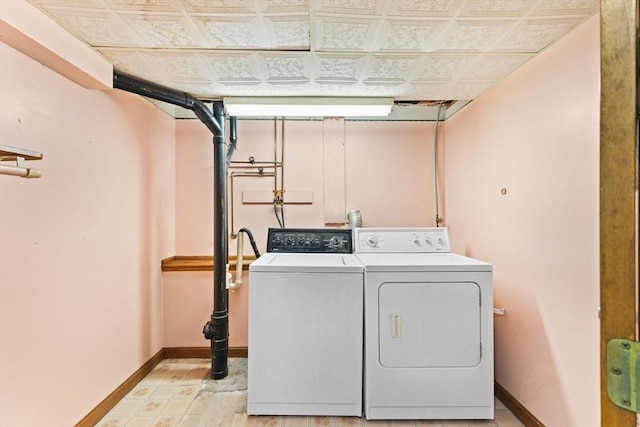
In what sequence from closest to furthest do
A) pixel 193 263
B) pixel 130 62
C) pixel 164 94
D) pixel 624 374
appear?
pixel 624 374 → pixel 130 62 → pixel 164 94 → pixel 193 263

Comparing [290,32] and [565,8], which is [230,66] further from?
[565,8]

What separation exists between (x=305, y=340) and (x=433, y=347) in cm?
78

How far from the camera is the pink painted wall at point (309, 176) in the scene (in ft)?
9.15

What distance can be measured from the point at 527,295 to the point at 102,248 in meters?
2.62

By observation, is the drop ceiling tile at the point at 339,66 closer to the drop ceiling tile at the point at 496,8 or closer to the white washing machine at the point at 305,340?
the drop ceiling tile at the point at 496,8

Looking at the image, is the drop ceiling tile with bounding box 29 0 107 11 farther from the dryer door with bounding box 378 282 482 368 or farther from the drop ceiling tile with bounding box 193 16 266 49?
the dryer door with bounding box 378 282 482 368

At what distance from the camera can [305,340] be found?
6.01 feet

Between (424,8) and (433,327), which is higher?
(424,8)

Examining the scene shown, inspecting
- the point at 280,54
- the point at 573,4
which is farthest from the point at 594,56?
the point at 280,54

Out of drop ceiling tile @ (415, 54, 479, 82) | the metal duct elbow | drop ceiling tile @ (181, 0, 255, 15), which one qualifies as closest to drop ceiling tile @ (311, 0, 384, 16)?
drop ceiling tile @ (181, 0, 255, 15)

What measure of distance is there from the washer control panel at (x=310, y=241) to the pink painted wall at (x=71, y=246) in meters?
1.02

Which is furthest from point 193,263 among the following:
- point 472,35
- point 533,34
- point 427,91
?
point 533,34

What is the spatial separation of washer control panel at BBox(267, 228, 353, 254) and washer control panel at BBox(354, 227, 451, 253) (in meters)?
0.10

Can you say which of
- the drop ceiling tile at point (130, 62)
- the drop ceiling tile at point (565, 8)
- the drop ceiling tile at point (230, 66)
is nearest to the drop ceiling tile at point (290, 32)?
the drop ceiling tile at point (230, 66)
